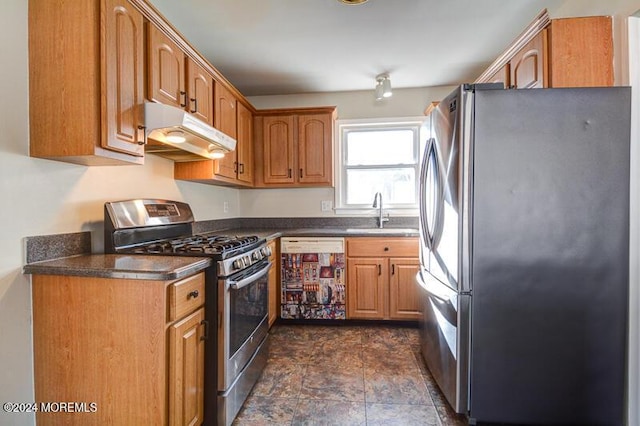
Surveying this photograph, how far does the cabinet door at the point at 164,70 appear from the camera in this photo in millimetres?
1638

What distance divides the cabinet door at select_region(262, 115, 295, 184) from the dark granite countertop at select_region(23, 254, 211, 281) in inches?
73.7

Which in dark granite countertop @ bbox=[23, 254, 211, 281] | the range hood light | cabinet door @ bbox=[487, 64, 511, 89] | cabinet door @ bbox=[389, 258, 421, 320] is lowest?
cabinet door @ bbox=[389, 258, 421, 320]

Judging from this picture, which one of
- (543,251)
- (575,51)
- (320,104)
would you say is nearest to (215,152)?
(320,104)

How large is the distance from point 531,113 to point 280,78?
7.59 feet

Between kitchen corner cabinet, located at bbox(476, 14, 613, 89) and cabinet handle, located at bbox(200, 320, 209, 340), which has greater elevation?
kitchen corner cabinet, located at bbox(476, 14, 613, 89)

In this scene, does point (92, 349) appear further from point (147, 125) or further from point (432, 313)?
point (432, 313)

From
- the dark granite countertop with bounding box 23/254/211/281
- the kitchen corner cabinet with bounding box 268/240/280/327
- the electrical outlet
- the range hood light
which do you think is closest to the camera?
the dark granite countertop with bounding box 23/254/211/281

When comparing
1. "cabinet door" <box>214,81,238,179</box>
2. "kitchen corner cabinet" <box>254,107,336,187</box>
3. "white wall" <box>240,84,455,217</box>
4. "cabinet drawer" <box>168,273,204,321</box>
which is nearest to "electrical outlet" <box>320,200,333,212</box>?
"white wall" <box>240,84,455,217</box>

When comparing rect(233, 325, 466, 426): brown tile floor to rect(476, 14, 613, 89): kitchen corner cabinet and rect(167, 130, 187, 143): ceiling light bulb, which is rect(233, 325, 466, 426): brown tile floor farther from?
rect(476, 14, 613, 89): kitchen corner cabinet

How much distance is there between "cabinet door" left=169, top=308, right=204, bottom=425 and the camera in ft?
4.26

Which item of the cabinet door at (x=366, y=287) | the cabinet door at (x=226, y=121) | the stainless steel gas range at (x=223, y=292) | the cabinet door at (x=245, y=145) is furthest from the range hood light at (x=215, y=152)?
the cabinet door at (x=366, y=287)

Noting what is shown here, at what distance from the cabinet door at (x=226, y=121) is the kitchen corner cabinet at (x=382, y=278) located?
1.29 metres

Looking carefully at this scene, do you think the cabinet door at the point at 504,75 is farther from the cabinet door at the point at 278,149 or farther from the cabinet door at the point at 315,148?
the cabinet door at the point at 278,149

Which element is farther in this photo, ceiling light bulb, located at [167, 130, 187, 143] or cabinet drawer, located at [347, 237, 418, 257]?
cabinet drawer, located at [347, 237, 418, 257]
